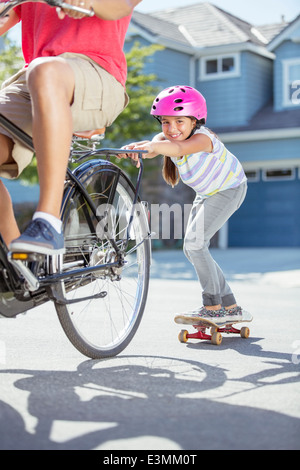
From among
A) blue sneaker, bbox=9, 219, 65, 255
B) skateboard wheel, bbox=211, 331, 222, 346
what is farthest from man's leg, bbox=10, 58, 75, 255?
skateboard wheel, bbox=211, 331, 222, 346

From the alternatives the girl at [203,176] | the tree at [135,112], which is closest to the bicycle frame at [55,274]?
the girl at [203,176]

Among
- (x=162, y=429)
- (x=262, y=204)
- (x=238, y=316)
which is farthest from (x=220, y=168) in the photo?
(x=262, y=204)

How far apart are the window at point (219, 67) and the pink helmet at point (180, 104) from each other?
1795 cm

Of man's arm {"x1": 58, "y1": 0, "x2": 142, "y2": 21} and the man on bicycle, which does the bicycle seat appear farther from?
man's arm {"x1": 58, "y1": 0, "x2": 142, "y2": 21}

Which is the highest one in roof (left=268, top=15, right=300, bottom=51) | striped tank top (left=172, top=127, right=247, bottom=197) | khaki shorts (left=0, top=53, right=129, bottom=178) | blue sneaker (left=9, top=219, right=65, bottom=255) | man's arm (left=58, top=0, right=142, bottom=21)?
roof (left=268, top=15, right=300, bottom=51)

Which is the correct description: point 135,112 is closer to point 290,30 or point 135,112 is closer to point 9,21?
point 290,30

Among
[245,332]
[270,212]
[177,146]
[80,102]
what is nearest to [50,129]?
[80,102]

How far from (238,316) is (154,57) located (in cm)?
1732

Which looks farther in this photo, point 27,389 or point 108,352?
point 108,352

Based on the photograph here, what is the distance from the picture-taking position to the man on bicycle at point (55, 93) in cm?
314

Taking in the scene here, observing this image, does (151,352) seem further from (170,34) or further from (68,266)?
(170,34)

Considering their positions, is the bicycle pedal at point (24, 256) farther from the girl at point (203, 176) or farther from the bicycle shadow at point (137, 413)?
the girl at point (203, 176)

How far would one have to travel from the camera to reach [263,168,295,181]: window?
20.8 m

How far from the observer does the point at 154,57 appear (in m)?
21.3
